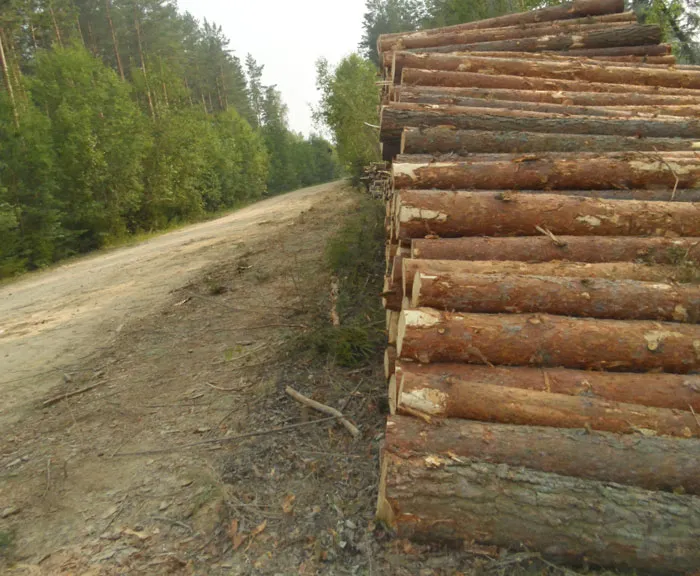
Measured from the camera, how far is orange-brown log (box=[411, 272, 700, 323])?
329 centimetres

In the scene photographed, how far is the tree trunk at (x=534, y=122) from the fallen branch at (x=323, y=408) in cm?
311

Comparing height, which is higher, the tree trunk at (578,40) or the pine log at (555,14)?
the pine log at (555,14)

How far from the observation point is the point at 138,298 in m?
8.55

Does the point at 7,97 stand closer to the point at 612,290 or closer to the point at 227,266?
the point at 227,266

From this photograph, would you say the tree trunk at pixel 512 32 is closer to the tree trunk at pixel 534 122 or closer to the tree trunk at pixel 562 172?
the tree trunk at pixel 534 122

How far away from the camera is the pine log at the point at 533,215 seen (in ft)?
12.8

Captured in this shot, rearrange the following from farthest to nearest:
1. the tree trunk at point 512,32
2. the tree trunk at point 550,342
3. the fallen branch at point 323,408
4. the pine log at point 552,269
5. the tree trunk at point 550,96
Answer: the tree trunk at point 512,32 < the tree trunk at point 550,96 < the fallen branch at point 323,408 < the pine log at point 552,269 < the tree trunk at point 550,342

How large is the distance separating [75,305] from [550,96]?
8637mm

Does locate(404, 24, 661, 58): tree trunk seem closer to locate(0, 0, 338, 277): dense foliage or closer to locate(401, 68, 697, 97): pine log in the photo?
locate(401, 68, 697, 97): pine log

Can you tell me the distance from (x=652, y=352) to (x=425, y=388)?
4.91 ft

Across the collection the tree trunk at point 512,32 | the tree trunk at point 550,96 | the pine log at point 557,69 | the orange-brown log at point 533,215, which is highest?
the tree trunk at point 512,32

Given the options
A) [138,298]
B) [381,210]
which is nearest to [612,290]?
[138,298]

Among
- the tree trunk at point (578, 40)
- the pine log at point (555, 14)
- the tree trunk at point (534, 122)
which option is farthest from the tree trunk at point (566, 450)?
the pine log at point (555, 14)

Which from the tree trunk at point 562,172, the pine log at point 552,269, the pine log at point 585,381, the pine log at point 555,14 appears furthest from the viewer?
the pine log at point 555,14
